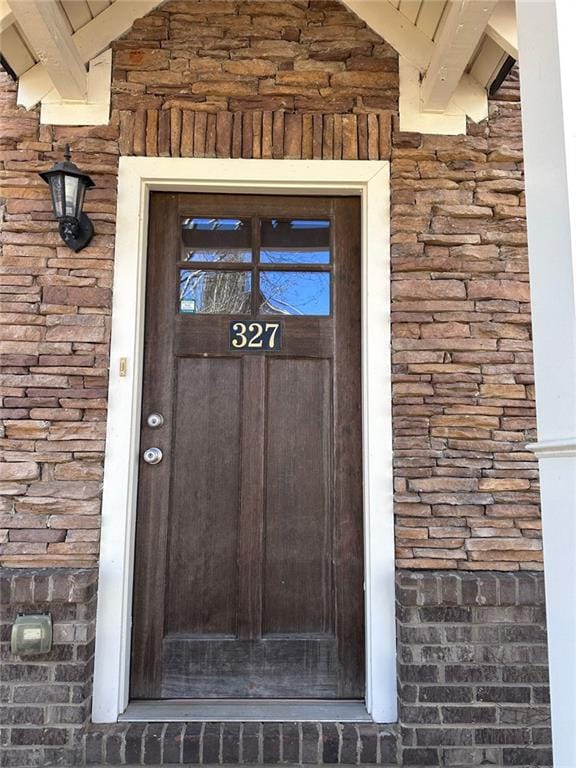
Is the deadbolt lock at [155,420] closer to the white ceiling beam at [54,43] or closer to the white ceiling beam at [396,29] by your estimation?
the white ceiling beam at [54,43]

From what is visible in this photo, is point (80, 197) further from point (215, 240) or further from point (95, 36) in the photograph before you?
point (95, 36)

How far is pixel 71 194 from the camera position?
200 cm

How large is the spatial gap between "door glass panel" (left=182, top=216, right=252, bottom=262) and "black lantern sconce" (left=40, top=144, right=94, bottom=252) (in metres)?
0.41

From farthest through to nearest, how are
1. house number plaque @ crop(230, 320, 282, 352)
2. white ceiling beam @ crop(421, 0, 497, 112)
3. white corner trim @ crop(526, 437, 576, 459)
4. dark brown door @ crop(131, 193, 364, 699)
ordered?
1. house number plaque @ crop(230, 320, 282, 352)
2. dark brown door @ crop(131, 193, 364, 699)
3. white ceiling beam @ crop(421, 0, 497, 112)
4. white corner trim @ crop(526, 437, 576, 459)

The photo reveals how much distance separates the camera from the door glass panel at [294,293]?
2252 mm

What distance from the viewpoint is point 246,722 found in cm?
191

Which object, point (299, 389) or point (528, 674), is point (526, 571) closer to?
point (528, 674)

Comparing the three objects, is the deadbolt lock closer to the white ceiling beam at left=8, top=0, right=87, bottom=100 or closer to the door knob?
the door knob

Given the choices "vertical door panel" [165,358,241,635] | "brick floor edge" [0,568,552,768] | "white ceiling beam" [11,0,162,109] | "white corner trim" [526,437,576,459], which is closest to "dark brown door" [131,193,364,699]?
"vertical door panel" [165,358,241,635]

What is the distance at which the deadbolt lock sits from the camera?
85.4 inches

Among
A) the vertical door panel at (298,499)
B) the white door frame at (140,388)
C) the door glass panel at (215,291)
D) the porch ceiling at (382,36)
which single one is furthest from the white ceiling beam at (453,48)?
the vertical door panel at (298,499)

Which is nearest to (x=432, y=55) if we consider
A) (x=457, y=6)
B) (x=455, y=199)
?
(x=457, y=6)

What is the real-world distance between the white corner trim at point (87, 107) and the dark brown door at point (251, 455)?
1.23 ft

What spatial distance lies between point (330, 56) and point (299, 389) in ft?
4.35
